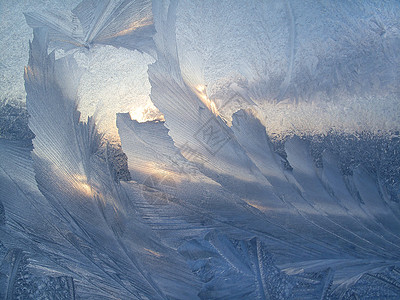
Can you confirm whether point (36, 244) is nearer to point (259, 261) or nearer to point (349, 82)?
point (259, 261)

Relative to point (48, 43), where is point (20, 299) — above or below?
below

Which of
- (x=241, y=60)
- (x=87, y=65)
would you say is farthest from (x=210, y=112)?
(x=87, y=65)

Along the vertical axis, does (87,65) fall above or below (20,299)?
above

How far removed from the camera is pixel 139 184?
1.67 ft

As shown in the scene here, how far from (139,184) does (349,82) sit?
39 cm

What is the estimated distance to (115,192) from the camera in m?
0.52

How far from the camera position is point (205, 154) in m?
0.52

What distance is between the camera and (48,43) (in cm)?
53

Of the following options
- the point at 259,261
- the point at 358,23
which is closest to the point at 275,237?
the point at 259,261

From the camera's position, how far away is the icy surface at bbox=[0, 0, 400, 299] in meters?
0.51

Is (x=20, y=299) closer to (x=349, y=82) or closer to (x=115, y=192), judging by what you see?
(x=115, y=192)

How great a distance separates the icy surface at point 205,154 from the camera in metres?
0.51

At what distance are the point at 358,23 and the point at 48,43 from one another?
52 cm

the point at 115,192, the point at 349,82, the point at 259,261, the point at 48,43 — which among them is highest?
the point at 48,43
